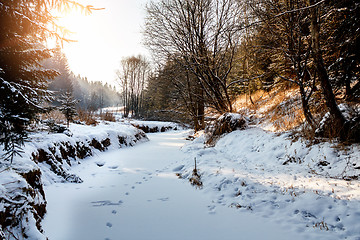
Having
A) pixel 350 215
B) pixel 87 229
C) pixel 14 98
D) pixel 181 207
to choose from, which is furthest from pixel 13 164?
pixel 350 215

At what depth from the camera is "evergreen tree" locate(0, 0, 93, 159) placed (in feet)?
8.28

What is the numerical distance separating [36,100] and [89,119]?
8700 mm

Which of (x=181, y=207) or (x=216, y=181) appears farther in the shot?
(x=216, y=181)

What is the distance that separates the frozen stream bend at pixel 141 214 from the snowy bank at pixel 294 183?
10.4 inches

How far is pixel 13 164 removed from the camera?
2.25 m

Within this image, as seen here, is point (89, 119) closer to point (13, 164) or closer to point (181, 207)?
point (13, 164)

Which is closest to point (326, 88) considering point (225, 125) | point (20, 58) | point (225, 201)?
point (225, 201)

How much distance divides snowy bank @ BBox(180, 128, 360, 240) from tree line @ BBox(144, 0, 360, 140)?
680 mm

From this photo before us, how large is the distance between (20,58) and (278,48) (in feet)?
17.2

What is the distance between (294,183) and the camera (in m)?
2.92

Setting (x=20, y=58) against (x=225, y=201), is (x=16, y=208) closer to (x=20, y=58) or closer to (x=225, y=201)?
(x=20, y=58)

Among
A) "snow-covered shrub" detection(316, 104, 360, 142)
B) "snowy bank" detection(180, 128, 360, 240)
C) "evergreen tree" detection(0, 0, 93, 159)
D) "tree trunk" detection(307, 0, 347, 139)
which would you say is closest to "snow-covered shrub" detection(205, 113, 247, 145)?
"snowy bank" detection(180, 128, 360, 240)

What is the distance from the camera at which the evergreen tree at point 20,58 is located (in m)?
2.52

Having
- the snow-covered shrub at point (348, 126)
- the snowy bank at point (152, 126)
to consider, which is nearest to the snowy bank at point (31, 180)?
the snow-covered shrub at point (348, 126)
